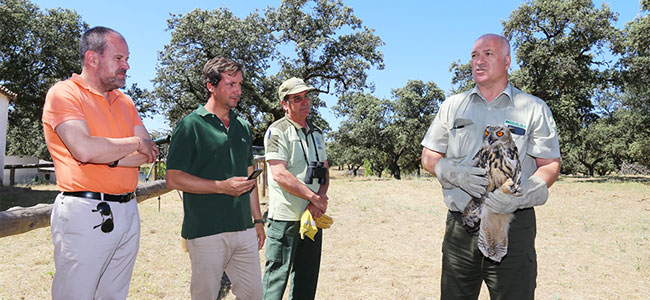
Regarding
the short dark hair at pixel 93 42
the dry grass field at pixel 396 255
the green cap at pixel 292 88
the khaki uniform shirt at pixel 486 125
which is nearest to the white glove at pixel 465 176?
the khaki uniform shirt at pixel 486 125

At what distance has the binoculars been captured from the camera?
3.42 metres

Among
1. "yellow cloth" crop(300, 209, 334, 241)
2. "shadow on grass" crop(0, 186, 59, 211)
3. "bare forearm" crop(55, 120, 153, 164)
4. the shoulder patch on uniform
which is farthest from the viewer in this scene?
"shadow on grass" crop(0, 186, 59, 211)

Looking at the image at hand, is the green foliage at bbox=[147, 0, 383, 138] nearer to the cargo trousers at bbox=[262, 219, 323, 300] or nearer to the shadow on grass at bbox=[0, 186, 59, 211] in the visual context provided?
the shadow on grass at bbox=[0, 186, 59, 211]

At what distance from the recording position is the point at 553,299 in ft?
16.2

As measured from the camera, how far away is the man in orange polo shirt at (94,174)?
206cm

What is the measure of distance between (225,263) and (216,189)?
1.81 ft

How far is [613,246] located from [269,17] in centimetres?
2258

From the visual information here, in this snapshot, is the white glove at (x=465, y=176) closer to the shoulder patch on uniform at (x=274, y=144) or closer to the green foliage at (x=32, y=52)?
the shoulder patch on uniform at (x=274, y=144)

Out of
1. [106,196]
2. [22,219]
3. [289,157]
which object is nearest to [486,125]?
[289,157]

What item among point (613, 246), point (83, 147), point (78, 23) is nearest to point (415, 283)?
point (83, 147)

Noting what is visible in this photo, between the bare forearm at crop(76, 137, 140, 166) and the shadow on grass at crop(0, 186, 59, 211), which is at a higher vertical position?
the bare forearm at crop(76, 137, 140, 166)

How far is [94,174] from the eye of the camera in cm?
217

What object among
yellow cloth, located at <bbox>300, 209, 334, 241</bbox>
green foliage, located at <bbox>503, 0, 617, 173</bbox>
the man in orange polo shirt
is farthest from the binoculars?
green foliage, located at <bbox>503, 0, 617, 173</bbox>

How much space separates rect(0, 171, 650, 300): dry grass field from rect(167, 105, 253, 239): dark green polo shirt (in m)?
2.63
